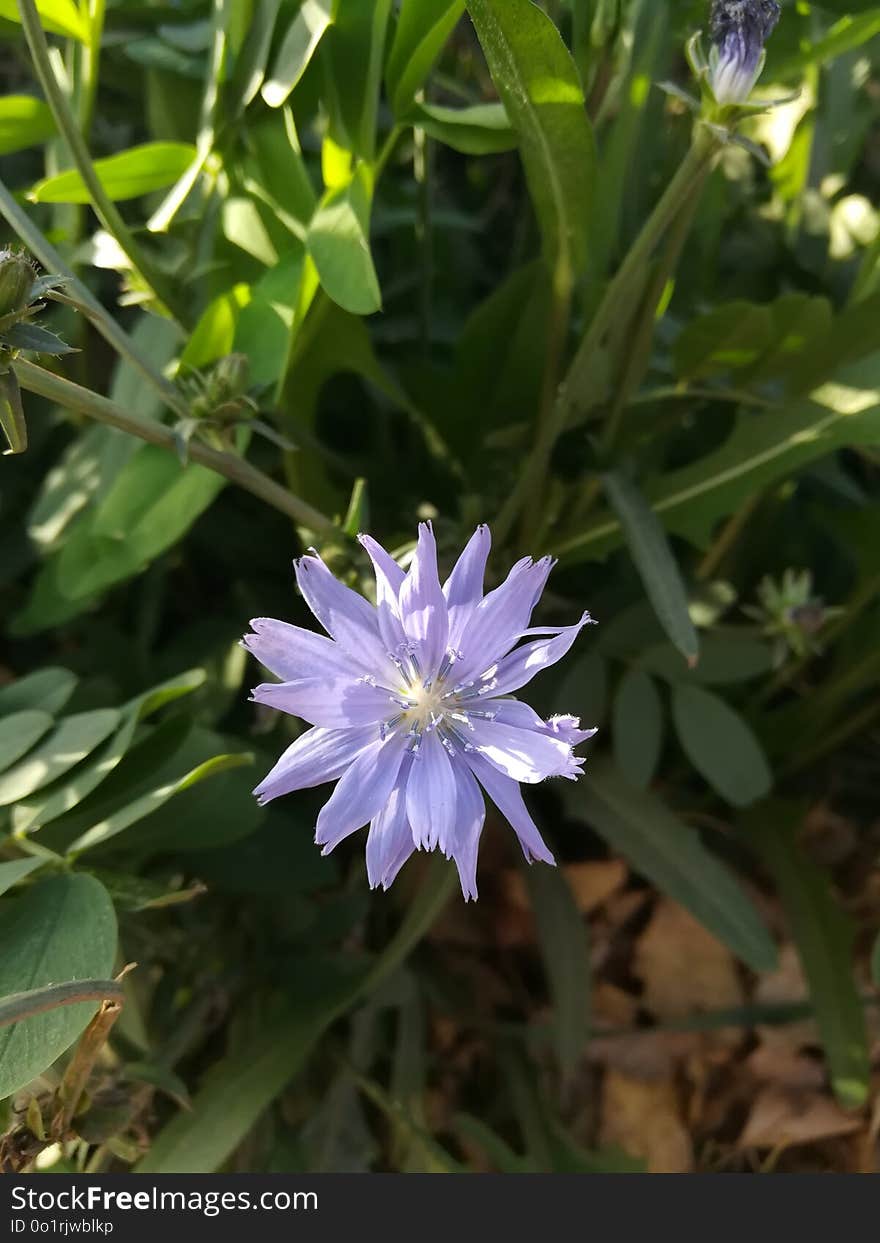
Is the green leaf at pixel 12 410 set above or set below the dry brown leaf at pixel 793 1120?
above

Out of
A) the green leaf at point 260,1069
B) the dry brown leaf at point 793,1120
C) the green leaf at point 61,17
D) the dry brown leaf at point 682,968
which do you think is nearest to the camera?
the green leaf at point 61,17

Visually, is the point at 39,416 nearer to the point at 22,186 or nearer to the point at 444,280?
the point at 22,186

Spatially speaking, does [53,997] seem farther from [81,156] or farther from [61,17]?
[61,17]

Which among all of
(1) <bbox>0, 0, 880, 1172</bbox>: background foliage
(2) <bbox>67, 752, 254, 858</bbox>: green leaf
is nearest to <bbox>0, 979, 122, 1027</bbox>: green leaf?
(1) <bbox>0, 0, 880, 1172</bbox>: background foliage

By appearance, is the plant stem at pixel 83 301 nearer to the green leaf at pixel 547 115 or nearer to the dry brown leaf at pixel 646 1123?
the green leaf at pixel 547 115

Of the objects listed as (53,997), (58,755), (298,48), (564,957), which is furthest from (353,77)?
(564,957)

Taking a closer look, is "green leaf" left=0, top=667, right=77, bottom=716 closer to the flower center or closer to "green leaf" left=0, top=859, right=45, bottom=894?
"green leaf" left=0, top=859, right=45, bottom=894

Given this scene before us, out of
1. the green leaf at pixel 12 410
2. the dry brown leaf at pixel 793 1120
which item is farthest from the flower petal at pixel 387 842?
the dry brown leaf at pixel 793 1120
